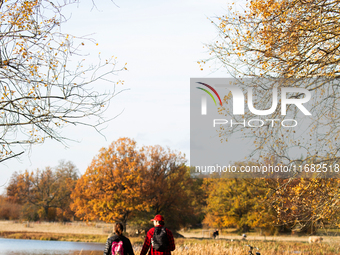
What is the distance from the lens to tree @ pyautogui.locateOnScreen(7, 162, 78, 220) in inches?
2058

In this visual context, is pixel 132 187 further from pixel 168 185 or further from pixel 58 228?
pixel 58 228

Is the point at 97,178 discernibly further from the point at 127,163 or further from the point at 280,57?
the point at 280,57

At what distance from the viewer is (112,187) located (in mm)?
33750

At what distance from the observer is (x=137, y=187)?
34.1 metres

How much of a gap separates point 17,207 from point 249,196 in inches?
1358

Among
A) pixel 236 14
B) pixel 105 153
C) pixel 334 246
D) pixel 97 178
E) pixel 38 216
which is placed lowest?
pixel 38 216

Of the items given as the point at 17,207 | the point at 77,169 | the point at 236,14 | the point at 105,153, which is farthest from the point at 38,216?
the point at 236,14

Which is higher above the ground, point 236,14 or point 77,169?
point 236,14

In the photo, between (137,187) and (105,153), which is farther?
(105,153)

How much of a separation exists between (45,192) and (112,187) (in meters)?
26.1

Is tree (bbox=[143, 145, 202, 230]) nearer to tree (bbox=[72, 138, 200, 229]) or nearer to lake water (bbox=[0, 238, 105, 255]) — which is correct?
tree (bbox=[72, 138, 200, 229])

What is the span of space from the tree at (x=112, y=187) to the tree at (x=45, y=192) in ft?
56.7

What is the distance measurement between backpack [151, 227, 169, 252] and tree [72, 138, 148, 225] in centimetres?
2758

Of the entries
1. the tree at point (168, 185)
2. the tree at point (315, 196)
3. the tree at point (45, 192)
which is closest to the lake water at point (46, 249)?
the tree at point (168, 185)
